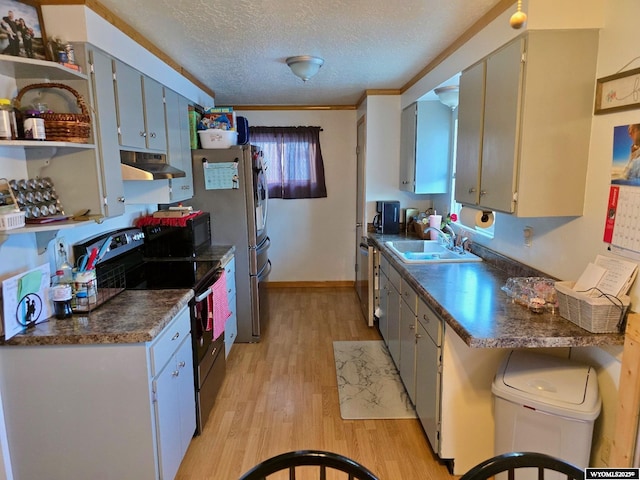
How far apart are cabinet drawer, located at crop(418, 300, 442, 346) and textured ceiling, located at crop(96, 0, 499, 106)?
5.15 ft

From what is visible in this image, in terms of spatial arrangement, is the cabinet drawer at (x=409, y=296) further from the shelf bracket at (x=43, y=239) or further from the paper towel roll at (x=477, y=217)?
the shelf bracket at (x=43, y=239)

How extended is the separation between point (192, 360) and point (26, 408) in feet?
2.51

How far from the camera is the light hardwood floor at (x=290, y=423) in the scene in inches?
86.3

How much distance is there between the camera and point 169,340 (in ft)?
6.34

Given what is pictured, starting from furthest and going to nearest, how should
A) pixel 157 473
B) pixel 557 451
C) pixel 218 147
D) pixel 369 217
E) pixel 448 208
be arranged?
pixel 369 217
pixel 448 208
pixel 218 147
pixel 157 473
pixel 557 451

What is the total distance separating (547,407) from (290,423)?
59.9 inches

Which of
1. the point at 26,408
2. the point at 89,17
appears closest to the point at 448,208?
the point at 89,17

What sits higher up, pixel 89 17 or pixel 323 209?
pixel 89 17

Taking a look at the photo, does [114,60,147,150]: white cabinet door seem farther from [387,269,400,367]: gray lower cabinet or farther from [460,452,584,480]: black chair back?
[460,452,584,480]: black chair back

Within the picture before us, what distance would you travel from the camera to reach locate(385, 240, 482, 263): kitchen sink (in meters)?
3.01

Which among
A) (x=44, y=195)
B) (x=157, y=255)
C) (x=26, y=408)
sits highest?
(x=44, y=195)

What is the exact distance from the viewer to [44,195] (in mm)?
1886

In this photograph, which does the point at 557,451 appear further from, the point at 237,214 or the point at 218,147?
the point at 218,147

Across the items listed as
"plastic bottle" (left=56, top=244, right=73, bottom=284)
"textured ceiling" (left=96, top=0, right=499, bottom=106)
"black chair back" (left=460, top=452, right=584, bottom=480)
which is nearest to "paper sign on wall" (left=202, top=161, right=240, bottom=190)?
"textured ceiling" (left=96, top=0, right=499, bottom=106)
